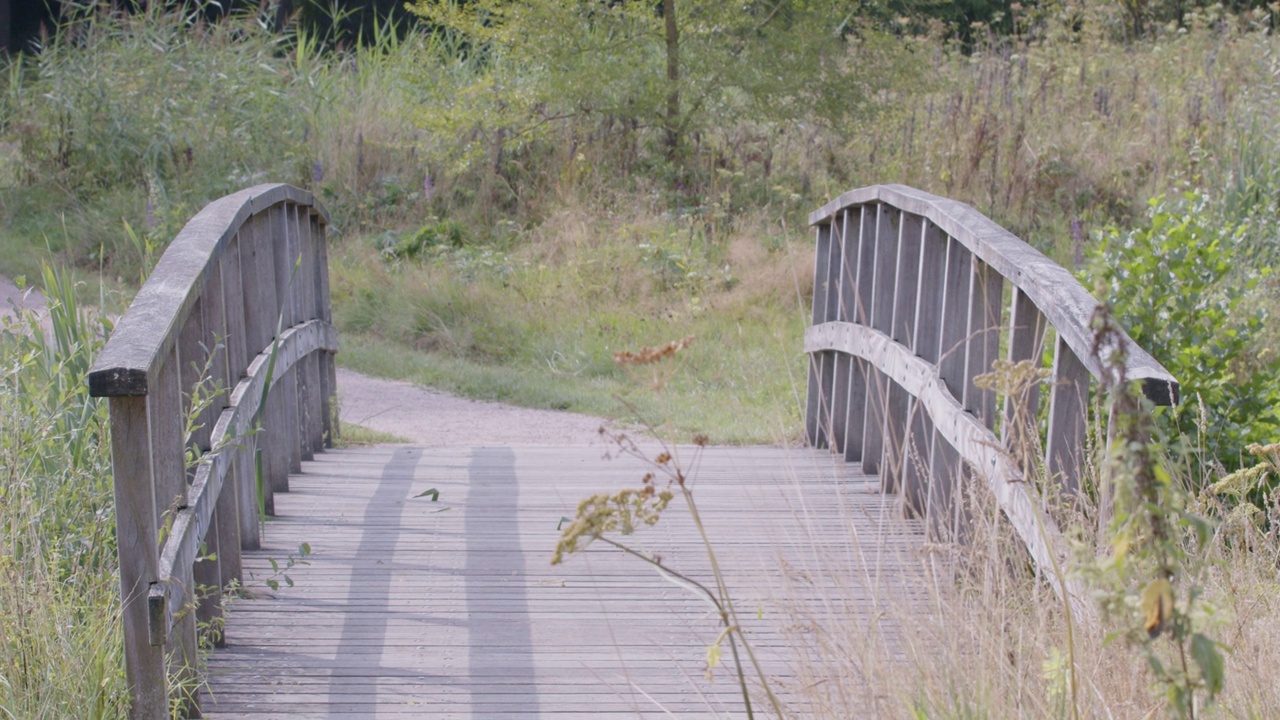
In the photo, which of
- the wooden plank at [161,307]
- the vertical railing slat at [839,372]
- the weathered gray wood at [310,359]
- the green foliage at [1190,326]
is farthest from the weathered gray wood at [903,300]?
the weathered gray wood at [310,359]

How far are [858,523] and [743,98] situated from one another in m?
8.66

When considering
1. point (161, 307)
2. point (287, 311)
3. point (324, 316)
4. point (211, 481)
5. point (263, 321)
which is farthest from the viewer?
point (324, 316)

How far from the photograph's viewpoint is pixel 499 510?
458cm

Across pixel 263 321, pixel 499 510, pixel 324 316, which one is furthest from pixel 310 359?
pixel 499 510

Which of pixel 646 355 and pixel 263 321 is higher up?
pixel 646 355

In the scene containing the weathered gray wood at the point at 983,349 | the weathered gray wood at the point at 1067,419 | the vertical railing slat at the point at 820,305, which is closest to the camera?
the weathered gray wood at the point at 1067,419

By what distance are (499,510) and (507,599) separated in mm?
989

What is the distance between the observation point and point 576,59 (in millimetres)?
11031

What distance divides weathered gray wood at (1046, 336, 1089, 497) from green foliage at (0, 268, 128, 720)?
6.79ft

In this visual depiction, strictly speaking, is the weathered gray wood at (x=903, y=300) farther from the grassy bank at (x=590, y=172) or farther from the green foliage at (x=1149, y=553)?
the green foliage at (x=1149, y=553)

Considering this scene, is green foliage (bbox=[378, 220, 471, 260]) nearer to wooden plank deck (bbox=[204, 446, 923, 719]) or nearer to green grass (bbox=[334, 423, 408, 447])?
green grass (bbox=[334, 423, 408, 447])

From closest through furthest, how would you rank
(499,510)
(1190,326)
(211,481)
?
(211,481) → (1190,326) → (499,510)

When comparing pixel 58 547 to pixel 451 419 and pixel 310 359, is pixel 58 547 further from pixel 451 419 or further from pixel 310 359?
pixel 451 419

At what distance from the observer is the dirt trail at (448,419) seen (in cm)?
713
